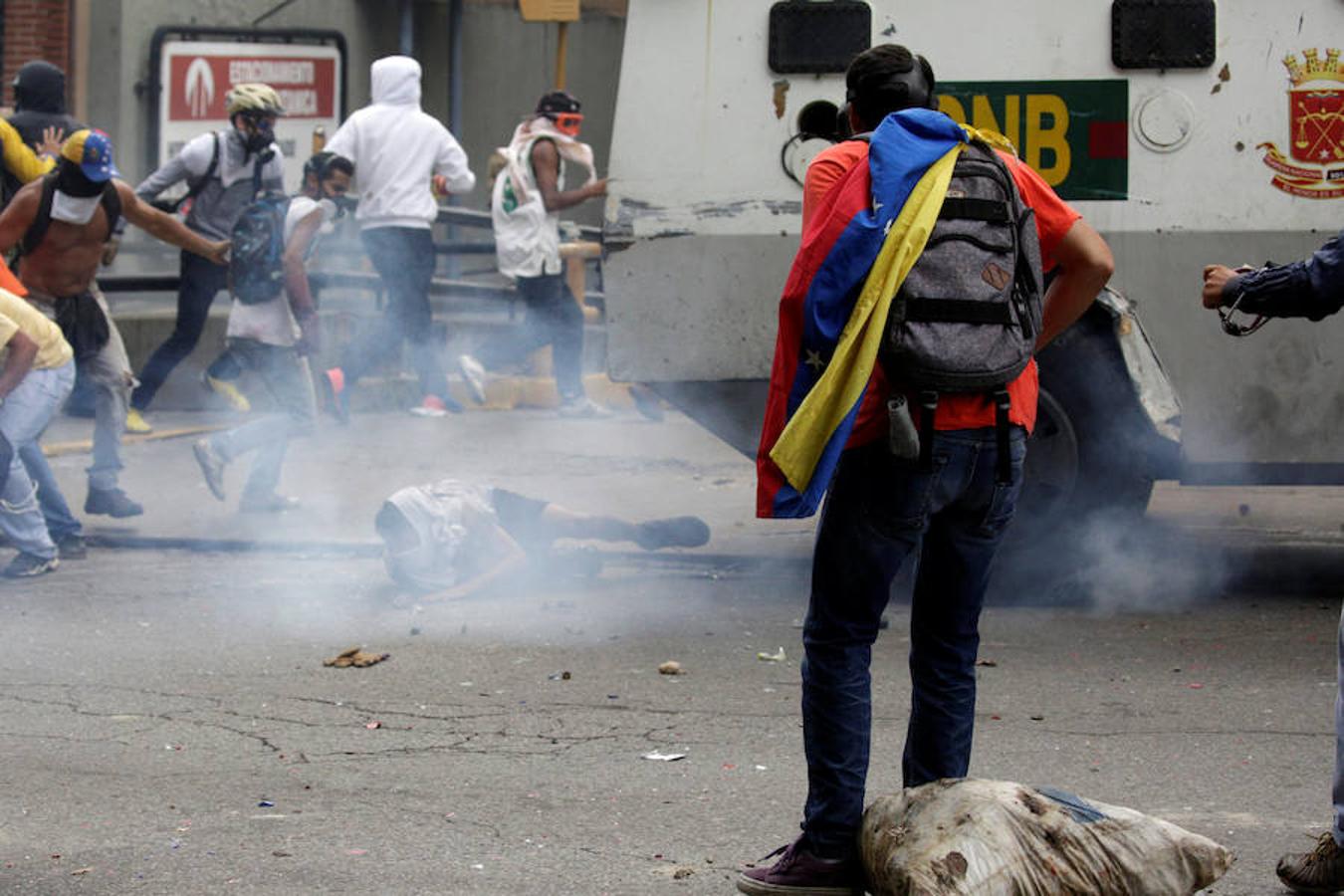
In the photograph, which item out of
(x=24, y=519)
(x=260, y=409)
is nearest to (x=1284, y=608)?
(x=24, y=519)

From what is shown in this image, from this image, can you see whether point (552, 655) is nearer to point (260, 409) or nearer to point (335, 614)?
point (335, 614)

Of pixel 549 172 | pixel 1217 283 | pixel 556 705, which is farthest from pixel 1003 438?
pixel 549 172

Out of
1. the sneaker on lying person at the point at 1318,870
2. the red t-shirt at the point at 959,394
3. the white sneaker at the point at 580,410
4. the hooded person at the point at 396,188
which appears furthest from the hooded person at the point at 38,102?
the sneaker on lying person at the point at 1318,870

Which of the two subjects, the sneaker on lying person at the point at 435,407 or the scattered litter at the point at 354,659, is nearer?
the scattered litter at the point at 354,659

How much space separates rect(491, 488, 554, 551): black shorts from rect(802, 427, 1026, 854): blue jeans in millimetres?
3721

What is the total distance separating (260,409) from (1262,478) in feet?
24.6

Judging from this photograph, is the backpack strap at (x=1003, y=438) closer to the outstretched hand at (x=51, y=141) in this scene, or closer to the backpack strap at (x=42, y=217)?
the backpack strap at (x=42, y=217)

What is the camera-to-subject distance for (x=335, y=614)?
728 centimetres

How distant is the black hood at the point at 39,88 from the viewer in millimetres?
10609

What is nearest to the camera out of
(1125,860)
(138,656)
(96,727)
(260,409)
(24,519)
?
(1125,860)

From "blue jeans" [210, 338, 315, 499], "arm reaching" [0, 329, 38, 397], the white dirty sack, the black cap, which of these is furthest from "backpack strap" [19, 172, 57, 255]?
the white dirty sack

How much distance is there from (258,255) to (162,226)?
46 centimetres

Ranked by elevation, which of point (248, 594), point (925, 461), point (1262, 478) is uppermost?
point (925, 461)

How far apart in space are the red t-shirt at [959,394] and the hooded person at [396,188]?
7.69m
